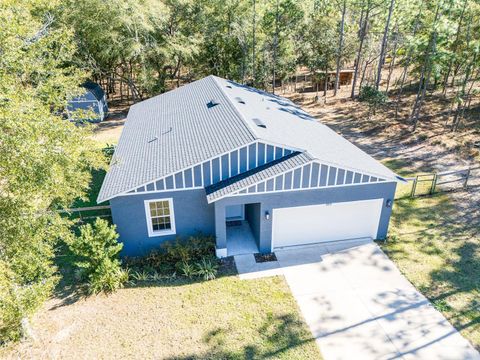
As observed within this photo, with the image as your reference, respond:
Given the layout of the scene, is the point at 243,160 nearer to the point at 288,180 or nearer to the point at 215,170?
the point at 215,170

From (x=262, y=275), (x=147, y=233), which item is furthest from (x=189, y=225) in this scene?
(x=262, y=275)

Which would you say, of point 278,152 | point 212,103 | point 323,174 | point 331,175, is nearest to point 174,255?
point 278,152

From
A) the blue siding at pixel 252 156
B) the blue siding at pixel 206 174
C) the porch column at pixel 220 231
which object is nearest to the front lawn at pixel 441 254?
the blue siding at pixel 252 156

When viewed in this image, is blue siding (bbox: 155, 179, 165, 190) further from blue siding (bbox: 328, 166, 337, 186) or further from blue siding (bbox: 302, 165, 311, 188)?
blue siding (bbox: 328, 166, 337, 186)

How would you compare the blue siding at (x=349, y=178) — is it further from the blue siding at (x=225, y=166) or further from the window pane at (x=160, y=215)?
the window pane at (x=160, y=215)

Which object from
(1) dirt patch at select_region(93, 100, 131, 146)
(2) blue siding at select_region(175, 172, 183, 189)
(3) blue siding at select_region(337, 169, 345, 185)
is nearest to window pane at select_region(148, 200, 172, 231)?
(2) blue siding at select_region(175, 172, 183, 189)

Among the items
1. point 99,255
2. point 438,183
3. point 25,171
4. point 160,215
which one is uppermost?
point 25,171
